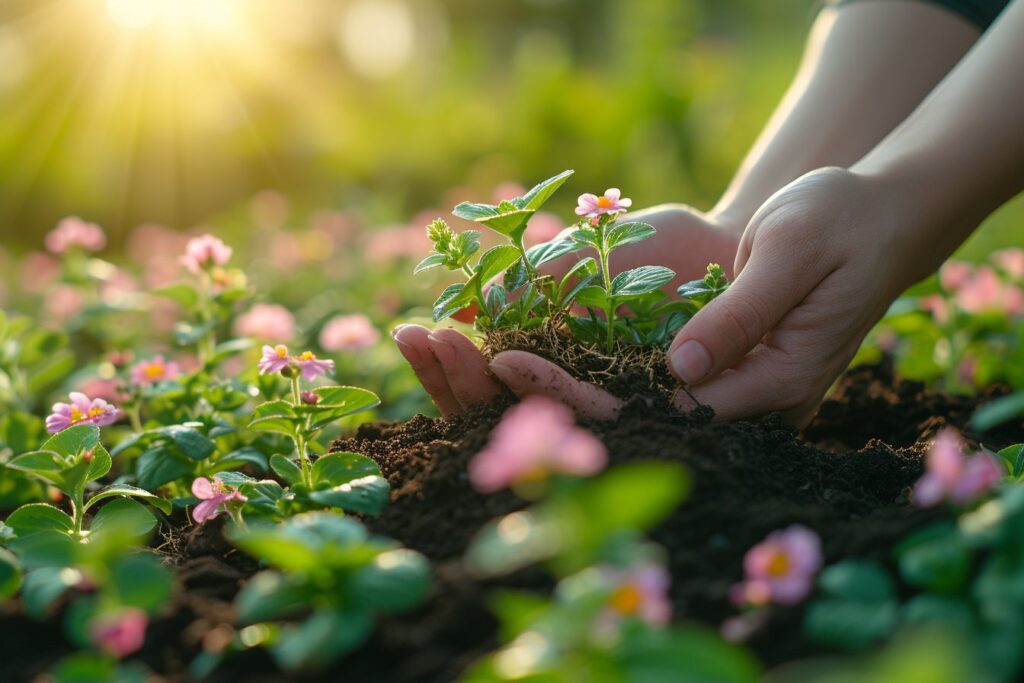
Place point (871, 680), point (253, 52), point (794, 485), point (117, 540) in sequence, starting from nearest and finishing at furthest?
point (871, 680), point (117, 540), point (794, 485), point (253, 52)

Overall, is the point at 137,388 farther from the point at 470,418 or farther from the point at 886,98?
the point at 886,98

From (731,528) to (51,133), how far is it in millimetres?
6778

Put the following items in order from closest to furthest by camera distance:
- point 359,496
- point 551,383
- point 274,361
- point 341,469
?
point 359,496
point 341,469
point 274,361
point 551,383

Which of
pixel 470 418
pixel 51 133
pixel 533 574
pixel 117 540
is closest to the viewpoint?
pixel 117 540

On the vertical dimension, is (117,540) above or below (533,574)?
above

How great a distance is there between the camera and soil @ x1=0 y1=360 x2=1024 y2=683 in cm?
103

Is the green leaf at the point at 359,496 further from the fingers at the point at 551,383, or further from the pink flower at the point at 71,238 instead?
the pink flower at the point at 71,238

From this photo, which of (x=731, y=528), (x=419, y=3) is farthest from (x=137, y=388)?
(x=419, y=3)

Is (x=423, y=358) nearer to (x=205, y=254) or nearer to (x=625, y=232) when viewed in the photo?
(x=625, y=232)

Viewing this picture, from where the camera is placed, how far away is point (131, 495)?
5.22ft

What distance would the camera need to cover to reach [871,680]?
0.71 meters

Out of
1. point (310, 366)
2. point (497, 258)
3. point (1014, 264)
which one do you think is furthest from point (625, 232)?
point (1014, 264)

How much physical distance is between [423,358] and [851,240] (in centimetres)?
85

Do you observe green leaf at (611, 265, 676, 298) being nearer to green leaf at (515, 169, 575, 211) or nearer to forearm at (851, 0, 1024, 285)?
green leaf at (515, 169, 575, 211)
